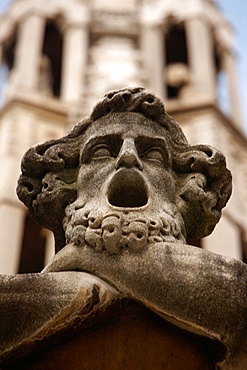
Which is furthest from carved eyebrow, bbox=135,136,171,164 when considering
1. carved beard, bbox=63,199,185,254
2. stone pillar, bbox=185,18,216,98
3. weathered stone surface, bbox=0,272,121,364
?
stone pillar, bbox=185,18,216,98

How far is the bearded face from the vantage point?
3301 mm

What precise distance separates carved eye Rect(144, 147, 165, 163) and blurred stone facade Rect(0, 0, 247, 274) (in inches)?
378

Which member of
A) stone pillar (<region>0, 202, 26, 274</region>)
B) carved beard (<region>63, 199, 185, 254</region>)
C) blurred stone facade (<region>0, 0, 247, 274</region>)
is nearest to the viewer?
carved beard (<region>63, 199, 185, 254</region>)

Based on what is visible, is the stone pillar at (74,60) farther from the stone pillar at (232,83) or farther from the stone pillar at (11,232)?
the stone pillar at (11,232)

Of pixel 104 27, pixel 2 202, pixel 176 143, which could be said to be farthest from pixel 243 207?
pixel 176 143

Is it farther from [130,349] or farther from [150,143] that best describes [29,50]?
[130,349]

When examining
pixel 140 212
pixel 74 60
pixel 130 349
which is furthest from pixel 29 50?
pixel 130 349

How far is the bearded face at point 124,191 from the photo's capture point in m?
3.30

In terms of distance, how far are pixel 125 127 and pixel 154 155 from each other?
151mm

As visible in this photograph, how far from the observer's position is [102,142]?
12.3 ft

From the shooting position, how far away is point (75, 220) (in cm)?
343

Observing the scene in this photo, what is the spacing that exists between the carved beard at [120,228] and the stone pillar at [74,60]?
1546 centimetres

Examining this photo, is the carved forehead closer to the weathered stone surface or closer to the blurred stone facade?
the weathered stone surface

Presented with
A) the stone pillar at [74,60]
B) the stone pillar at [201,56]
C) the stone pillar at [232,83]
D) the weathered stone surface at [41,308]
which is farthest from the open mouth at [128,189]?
the stone pillar at [232,83]
